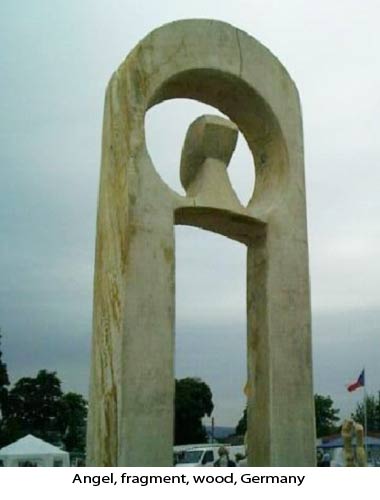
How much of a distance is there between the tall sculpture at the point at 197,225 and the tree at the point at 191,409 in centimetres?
2898

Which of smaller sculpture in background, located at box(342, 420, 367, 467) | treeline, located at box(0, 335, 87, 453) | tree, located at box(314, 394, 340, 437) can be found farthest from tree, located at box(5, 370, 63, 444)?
smaller sculpture in background, located at box(342, 420, 367, 467)

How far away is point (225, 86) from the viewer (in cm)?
943

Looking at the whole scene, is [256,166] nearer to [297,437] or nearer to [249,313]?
[249,313]

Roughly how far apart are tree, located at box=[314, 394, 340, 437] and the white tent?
3558cm

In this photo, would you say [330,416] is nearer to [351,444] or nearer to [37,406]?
[37,406]

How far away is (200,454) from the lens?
19.0m

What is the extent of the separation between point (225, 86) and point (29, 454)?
10936 mm

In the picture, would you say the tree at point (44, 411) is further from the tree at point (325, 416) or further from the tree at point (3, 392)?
the tree at point (325, 416)

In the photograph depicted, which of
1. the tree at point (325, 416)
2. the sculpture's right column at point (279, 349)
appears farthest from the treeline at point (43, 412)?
the sculpture's right column at point (279, 349)

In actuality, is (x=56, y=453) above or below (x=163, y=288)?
below

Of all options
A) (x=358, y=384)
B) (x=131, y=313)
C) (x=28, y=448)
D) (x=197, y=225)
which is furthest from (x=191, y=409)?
(x=131, y=313)

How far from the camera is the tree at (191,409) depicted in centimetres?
3738

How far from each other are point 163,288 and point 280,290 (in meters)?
1.65
